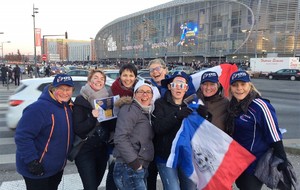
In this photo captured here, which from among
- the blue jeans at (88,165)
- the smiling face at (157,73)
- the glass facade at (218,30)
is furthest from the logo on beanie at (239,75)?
the glass facade at (218,30)

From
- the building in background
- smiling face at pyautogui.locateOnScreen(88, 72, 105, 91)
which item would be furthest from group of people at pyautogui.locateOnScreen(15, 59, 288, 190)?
the building in background

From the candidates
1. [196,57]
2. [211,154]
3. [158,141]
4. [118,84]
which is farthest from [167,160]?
[196,57]

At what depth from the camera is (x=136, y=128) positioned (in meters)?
2.85

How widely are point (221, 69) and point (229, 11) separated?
221ft

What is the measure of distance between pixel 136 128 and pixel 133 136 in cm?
8

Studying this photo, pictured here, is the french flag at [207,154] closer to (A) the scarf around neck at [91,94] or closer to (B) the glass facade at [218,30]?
(A) the scarf around neck at [91,94]

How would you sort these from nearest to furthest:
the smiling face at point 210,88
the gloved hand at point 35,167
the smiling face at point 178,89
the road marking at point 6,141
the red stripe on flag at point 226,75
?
the gloved hand at point 35,167
the smiling face at point 178,89
the smiling face at point 210,88
the red stripe on flag at point 226,75
the road marking at point 6,141

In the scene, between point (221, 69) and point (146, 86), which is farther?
point (221, 69)

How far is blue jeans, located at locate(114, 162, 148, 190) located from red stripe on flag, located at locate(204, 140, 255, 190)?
0.70 meters

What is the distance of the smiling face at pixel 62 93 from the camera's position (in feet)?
9.52

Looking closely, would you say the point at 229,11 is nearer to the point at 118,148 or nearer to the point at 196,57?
the point at 196,57

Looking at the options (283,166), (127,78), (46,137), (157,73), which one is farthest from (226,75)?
(46,137)

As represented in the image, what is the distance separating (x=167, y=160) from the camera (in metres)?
2.96

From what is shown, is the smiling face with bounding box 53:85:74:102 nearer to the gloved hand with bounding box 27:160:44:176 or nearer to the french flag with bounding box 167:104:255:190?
the gloved hand with bounding box 27:160:44:176
